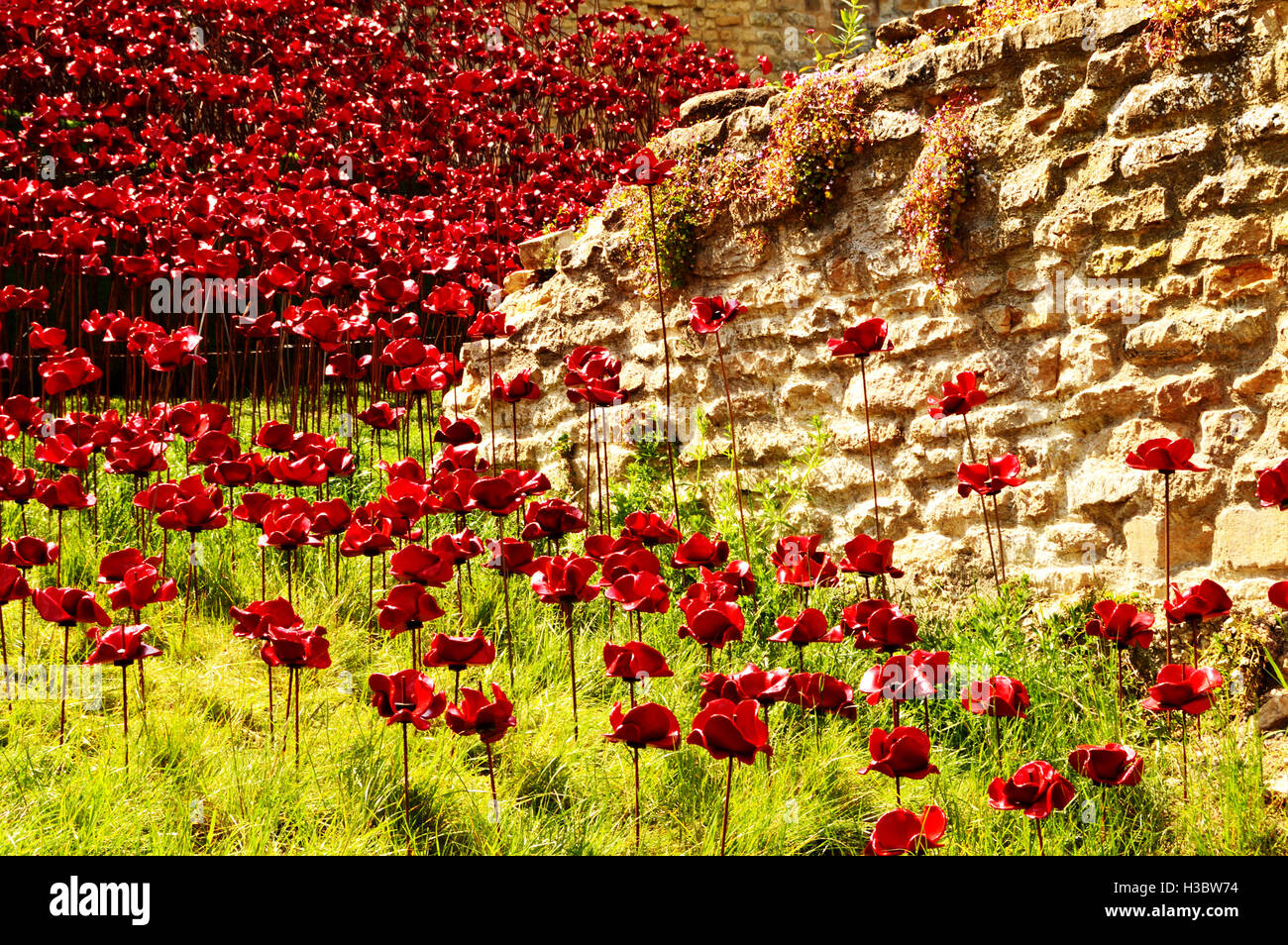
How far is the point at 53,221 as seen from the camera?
5.54 metres

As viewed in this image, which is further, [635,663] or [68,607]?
[68,607]

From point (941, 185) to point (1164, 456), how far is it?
4.50 ft

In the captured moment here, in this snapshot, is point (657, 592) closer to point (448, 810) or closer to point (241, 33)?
point (448, 810)

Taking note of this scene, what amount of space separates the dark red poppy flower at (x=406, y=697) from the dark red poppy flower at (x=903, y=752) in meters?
0.89

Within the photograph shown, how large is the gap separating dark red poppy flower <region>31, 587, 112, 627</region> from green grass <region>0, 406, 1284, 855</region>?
368mm

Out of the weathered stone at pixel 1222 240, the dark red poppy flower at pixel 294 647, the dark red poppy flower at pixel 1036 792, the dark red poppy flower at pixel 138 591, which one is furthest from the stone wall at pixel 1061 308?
the dark red poppy flower at pixel 138 591

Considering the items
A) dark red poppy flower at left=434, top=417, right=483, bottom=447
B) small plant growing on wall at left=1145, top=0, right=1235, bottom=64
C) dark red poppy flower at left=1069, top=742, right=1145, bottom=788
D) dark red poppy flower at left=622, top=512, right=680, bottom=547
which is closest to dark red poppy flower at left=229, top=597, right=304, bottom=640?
dark red poppy flower at left=622, top=512, right=680, bottom=547

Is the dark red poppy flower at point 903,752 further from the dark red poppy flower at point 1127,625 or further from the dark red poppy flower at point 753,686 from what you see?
the dark red poppy flower at point 1127,625

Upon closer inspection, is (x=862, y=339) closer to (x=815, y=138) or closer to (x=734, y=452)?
(x=734, y=452)

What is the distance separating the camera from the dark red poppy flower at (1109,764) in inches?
81.7

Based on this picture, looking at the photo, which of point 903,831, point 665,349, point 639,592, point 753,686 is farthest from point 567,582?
point 665,349

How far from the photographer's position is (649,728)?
1981mm
